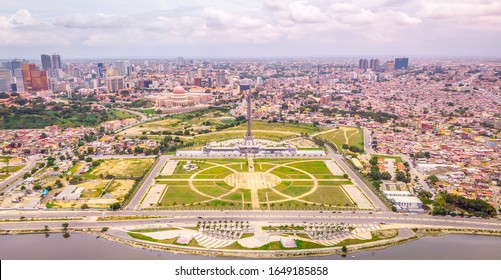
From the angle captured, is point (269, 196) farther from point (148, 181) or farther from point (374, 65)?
point (374, 65)

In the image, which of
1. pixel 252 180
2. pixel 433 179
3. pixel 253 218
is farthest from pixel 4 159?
pixel 433 179

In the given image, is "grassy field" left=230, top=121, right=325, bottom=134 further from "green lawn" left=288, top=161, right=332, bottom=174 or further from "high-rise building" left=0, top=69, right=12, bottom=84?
"high-rise building" left=0, top=69, right=12, bottom=84

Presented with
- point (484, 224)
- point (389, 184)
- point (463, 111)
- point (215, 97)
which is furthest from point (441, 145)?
point (215, 97)

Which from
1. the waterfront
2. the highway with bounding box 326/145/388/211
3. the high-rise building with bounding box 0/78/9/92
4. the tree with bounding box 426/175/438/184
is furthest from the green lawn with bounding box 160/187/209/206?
the high-rise building with bounding box 0/78/9/92

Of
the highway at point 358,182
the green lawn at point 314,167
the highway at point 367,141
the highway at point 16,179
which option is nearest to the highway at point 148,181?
the highway at point 16,179

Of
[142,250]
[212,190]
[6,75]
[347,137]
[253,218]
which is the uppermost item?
[6,75]

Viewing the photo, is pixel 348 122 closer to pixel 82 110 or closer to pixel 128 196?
pixel 128 196
